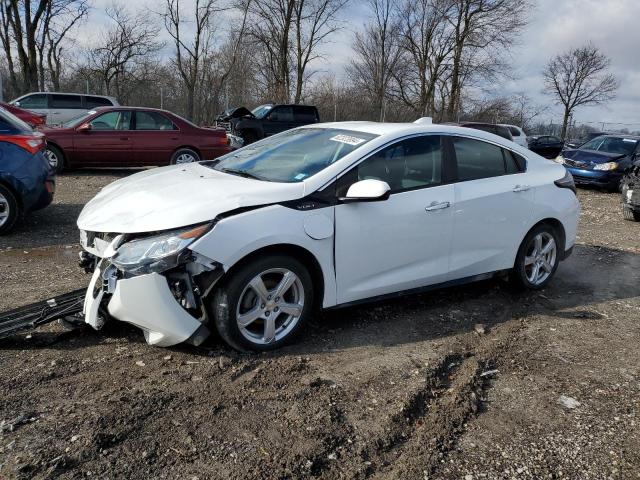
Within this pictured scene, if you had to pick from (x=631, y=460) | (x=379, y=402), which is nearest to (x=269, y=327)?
(x=379, y=402)

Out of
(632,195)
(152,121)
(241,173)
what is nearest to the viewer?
(241,173)

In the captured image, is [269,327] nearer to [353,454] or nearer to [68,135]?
[353,454]

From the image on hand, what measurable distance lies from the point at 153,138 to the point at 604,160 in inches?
453

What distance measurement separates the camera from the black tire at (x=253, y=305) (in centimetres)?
344

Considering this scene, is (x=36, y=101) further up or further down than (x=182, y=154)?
further up

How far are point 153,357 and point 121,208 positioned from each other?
1.01 m

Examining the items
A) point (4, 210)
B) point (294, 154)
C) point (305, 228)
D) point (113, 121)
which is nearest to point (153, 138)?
point (113, 121)

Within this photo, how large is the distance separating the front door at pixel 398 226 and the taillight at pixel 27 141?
473 cm

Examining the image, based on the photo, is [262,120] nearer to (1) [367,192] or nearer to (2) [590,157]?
(2) [590,157]

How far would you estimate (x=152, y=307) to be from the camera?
3.31 meters

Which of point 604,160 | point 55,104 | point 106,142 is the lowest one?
point 604,160

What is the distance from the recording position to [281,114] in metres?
19.8

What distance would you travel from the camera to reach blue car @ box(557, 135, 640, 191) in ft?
47.2

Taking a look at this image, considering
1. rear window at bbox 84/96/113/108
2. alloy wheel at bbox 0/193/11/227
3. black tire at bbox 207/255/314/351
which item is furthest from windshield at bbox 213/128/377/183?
rear window at bbox 84/96/113/108
